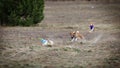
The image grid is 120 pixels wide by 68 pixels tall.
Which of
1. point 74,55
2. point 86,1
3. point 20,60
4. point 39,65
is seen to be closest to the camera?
point 39,65

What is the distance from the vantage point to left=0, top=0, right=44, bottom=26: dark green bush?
1084 centimetres

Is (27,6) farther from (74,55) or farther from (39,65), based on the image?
(39,65)

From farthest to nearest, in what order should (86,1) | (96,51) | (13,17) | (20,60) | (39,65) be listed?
(86,1) < (13,17) < (96,51) < (20,60) < (39,65)

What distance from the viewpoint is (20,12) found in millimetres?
10891

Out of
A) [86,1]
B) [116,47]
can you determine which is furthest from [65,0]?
[116,47]

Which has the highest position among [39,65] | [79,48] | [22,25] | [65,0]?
[39,65]

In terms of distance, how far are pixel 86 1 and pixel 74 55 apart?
23844 mm

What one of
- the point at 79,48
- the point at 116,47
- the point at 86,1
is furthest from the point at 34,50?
the point at 86,1

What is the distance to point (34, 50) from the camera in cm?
613

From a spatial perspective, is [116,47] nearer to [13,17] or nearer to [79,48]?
[79,48]

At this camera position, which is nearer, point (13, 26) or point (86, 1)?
point (13, 26)

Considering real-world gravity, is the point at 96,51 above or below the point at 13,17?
above

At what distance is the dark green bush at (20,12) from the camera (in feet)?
35.6

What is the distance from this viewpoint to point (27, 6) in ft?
36.0
